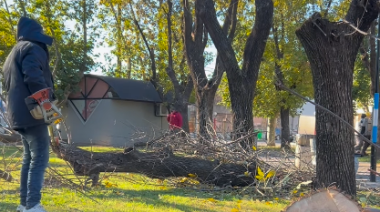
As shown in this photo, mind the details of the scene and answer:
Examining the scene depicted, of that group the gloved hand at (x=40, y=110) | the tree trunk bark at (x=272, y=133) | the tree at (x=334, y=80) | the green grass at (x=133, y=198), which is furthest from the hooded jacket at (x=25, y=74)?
the tree trunk bark at (x=272, y=133)

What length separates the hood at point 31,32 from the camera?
4.50 metres

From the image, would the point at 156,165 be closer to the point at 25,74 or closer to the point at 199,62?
the point at 25,74

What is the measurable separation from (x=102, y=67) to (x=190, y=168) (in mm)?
23632

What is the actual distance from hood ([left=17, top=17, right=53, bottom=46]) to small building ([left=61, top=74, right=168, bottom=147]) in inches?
783

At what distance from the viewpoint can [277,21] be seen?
70.5 feet

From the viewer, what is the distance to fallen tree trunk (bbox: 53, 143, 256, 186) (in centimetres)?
663

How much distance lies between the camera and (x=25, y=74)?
4223mm

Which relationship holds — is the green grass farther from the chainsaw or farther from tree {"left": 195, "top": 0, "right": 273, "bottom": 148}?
tree {"left": 195, "top": 0, "right": 273, "bottom": 148}

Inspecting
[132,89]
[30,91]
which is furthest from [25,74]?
[132,89]

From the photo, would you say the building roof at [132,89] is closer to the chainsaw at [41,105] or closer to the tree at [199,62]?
the tree at [199,62]

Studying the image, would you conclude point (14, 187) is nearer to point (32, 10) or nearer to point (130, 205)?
point (130, 205)

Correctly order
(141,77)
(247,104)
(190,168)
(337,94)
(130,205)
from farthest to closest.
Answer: (141,77)
(247,104)
(190,168)
(337,94)
(130,205)

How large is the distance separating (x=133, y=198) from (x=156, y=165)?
2.86 ft

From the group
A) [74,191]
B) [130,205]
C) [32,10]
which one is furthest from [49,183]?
[32,10]
